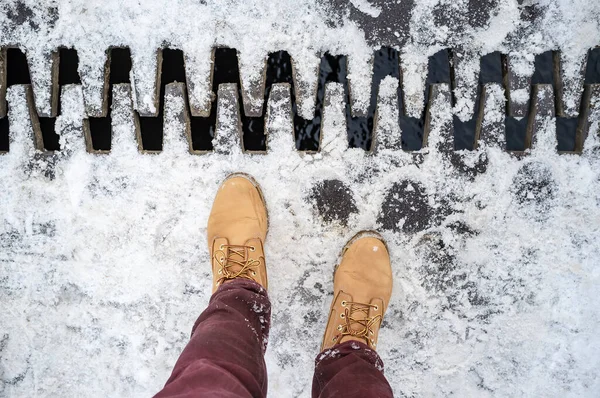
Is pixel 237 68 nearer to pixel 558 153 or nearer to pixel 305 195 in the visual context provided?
pixel 305 195

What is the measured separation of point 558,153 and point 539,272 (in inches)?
16.7

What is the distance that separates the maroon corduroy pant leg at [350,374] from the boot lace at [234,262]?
0.37 m

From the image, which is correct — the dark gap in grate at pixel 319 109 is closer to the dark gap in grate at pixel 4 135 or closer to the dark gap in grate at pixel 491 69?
the dark gap in grate at pixel 491 69

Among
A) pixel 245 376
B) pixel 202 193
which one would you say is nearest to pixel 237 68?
pixel 202 193

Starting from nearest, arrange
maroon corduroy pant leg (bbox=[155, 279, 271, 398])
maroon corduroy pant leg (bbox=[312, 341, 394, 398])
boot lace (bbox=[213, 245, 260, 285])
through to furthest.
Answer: maroon corduroy pant leg (bbox=[155, 279, 271, 398])
maroon corduroy pant leg (bbox=[312, 341, 394, 398])
boot lace (bbox=[213, 245, 260, 285])

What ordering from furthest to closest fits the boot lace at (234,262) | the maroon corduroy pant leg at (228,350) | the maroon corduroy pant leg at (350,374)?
the boot lace at (234,262) < the maroon corduroy pant leg at (350,374) < the maroon corduroy pant leg at (228,350)

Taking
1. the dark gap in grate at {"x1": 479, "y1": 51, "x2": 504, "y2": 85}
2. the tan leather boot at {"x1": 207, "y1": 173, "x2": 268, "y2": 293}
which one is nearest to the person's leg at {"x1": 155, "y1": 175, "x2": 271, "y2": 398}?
the tan leather boot at {"x1": 207, "y1": 173, "x2": 268, "y2": 293}

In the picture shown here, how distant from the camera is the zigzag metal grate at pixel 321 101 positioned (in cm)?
143

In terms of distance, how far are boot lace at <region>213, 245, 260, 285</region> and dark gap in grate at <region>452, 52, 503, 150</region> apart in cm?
83

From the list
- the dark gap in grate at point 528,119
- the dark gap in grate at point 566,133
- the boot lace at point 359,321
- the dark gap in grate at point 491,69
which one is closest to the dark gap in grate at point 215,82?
the boot lace at point 359,321

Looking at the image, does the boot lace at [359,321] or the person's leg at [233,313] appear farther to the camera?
the boot lace at [359,321]

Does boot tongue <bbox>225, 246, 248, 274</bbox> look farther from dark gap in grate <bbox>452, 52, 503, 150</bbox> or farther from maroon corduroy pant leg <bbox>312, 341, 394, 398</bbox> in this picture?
dark gap in grate <bbox>452, 52, 503, 150</bbox>

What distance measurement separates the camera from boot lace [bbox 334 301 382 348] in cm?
140

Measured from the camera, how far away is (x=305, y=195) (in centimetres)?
146
